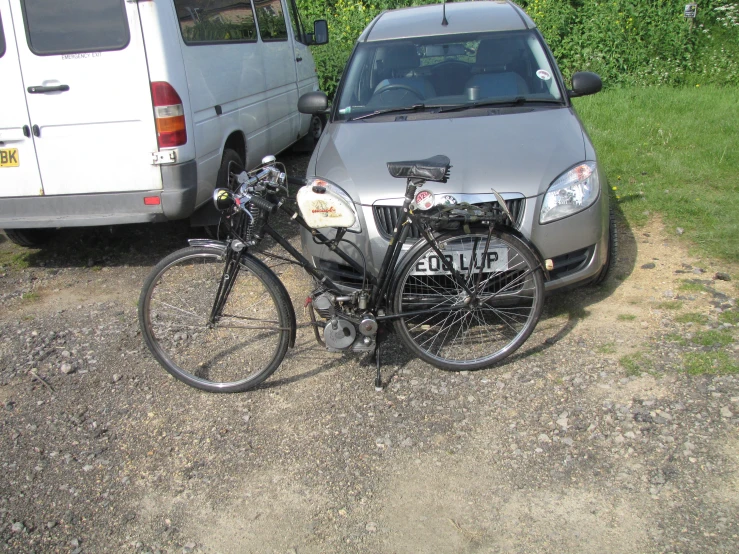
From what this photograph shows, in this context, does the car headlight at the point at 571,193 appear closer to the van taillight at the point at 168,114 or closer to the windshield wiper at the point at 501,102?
the windshield wiper at the point at 501,102

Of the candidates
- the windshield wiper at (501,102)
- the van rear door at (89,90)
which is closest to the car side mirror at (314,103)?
the windshield wiper at (501,102)

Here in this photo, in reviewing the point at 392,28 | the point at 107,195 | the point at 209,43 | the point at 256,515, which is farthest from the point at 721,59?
the point at 256,515

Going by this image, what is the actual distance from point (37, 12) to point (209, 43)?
1.29m

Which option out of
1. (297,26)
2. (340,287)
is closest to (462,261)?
(340,287)

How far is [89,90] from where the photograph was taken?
15.9ft

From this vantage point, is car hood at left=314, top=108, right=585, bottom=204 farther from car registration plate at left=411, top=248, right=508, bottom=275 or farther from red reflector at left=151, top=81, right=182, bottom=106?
red reflector at left=151, top=81, right=182, bottom=106

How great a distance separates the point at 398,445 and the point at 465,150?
5.96 ft

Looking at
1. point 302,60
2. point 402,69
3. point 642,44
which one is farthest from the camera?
point 642,44

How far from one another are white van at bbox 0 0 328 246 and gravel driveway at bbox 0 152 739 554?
105cm

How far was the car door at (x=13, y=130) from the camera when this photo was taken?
15.9 feet

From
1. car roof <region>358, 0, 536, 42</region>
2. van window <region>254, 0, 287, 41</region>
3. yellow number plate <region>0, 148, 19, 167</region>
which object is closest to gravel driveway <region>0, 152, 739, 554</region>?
yellow number plate <region>0, 148, 19, 167</region>

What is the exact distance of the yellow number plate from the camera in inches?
198

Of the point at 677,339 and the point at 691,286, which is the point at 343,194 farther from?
the point at 691,286

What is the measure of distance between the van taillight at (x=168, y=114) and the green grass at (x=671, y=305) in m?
3.49
